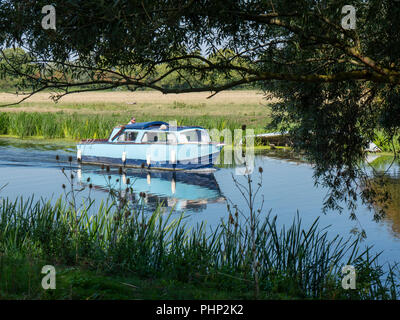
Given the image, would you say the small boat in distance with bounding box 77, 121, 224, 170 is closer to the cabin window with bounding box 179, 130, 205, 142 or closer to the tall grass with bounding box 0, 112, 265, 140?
the cabin window with bounding box 179, 130, 205, 142

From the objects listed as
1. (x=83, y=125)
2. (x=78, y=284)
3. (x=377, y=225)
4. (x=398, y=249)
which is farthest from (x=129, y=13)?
(x=83, y=125)

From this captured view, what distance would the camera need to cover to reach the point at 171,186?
834 inches

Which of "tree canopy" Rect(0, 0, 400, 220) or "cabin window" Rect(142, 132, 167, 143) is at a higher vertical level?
"tree canopy" Rect(0, 0, 400, 220)

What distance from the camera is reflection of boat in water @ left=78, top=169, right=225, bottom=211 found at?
57.8 ft

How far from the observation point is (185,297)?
6016 mm

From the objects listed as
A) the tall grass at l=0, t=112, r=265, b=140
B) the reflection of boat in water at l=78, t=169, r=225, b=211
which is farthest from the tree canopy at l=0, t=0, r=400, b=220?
the tall grass at l=0, t=112, r=265, b=140

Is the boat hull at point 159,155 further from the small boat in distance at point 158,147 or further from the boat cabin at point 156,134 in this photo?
the boat cabin at point 156,134

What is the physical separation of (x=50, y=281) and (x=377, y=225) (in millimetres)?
10871

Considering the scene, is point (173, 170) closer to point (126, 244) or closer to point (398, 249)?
point (398, 249)

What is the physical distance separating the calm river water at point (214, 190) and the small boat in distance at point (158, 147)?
59cm

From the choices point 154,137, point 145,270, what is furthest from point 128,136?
point 145,270

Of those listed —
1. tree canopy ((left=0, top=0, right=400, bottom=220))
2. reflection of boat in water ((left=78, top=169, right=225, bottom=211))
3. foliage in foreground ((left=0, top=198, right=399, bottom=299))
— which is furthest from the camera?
reflection of boat in water ((left=78, top=169, right=225, bottom=211))

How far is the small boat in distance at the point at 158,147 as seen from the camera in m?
24.1

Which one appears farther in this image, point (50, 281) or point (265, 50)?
point (265, 50)
